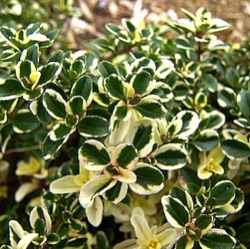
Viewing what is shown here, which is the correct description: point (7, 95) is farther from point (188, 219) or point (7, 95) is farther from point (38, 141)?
point (188, 219)

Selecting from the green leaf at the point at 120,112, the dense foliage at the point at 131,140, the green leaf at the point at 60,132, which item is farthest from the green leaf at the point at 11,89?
the green leaf at the point at 120,112

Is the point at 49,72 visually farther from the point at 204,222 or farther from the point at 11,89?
the point at 204,222

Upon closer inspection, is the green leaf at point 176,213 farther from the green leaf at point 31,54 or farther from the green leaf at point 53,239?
the green leaf at point 31,54

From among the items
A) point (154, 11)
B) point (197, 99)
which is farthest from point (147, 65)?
point (154, 11)

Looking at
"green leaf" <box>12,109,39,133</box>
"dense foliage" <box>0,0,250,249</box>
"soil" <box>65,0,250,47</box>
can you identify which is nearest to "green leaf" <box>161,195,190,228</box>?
"dense foliage" <box>0,0,250,249</box>

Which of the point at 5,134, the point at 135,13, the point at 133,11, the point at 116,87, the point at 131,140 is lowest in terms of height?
the point at 133,11

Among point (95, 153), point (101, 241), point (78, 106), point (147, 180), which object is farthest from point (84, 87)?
point (101, 241)
